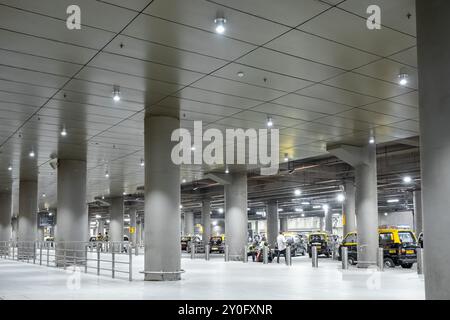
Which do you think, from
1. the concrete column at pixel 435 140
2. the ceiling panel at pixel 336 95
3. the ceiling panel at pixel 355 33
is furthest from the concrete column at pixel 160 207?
the concrete column at pixel 435 140

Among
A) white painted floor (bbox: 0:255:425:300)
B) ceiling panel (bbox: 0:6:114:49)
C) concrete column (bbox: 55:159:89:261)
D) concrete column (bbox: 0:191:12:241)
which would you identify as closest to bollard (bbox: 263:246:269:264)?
white painted floor (bbox: 0:255:425:300)

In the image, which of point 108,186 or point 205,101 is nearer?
point 205,101

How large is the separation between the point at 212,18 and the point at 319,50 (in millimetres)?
2698

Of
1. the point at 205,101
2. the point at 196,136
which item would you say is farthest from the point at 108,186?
the point at 205,101

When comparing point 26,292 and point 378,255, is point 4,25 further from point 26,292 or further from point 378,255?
point 378,255

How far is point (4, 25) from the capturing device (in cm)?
945

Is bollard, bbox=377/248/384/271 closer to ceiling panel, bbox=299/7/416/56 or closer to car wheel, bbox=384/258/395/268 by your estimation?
car wheel, bbox=384/258/395/268

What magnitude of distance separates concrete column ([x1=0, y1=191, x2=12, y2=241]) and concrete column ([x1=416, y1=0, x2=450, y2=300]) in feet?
117

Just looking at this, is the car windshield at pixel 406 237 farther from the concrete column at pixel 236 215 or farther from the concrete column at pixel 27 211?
the concrete column at pixel 27 211

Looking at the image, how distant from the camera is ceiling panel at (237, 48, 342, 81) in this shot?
441 inches

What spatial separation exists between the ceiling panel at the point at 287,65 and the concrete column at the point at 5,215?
102 ft

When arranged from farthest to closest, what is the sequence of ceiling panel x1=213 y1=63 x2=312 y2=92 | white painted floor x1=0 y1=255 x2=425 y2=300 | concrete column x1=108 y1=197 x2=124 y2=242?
concrete column x1=108 y1=197 x2=124 y2=242, white painted floor x1=0 y1=255 x2=425 y2=300, ceiling panel x1=213 y1=63 x2=312 y2=92

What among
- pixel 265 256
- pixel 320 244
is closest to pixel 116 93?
pixel 265 256
